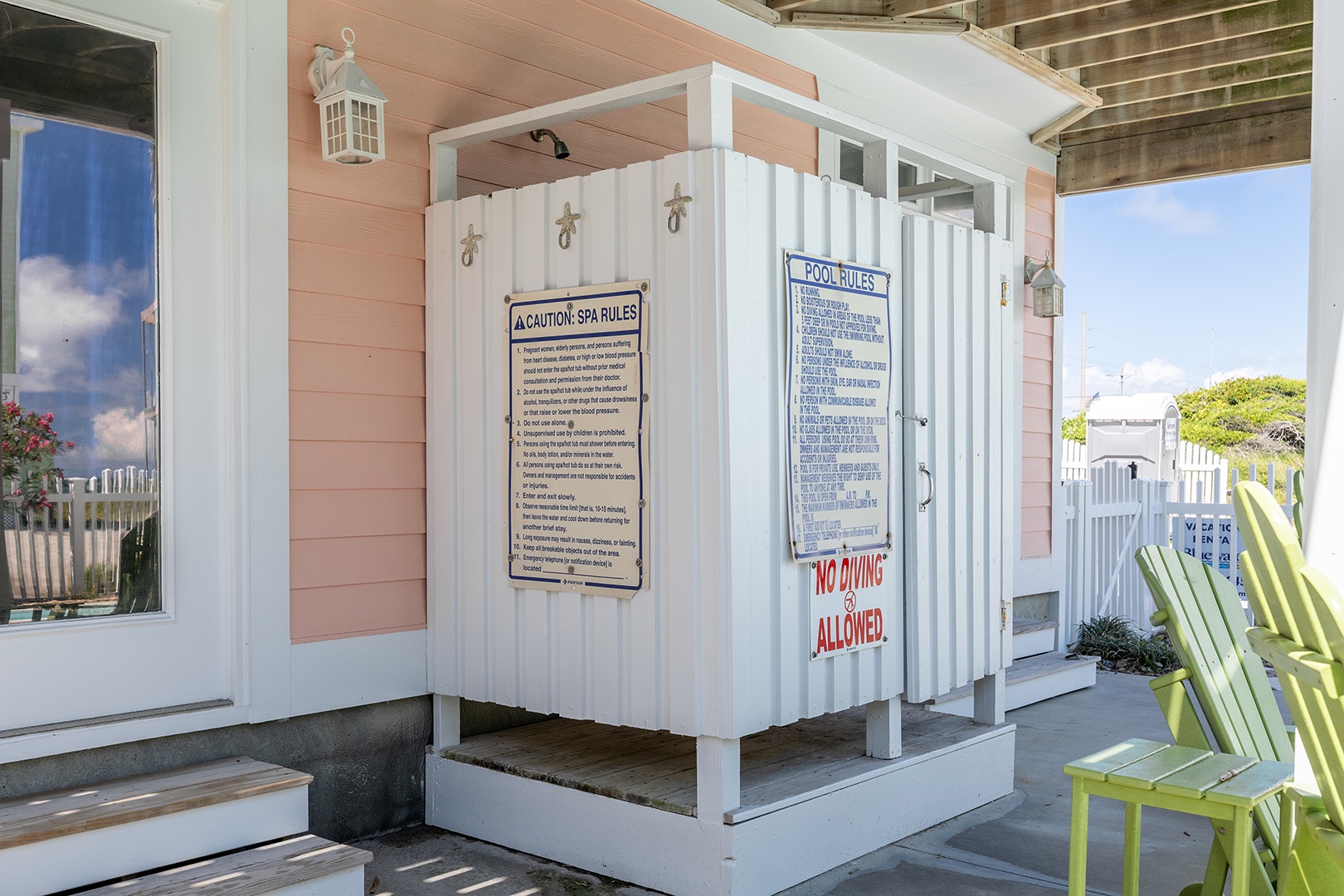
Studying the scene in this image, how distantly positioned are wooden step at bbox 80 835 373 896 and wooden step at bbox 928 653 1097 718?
3461 mm

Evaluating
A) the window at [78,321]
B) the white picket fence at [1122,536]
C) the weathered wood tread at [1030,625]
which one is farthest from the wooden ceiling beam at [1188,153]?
the window at [78,321]

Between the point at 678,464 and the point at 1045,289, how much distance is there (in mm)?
5045

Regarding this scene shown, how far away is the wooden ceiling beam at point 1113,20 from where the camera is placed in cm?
555

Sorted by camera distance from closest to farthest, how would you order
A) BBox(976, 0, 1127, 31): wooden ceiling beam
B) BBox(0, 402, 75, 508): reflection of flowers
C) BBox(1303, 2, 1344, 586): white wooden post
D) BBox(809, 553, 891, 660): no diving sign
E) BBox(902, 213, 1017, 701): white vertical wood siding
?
BBox(1303, 2, 1344, 586): white wooden post, BBox(0, 402, 75, 508): reflection of flowers, BBox(809, 553, 891, 660): no diving sign, BBox(902, 213, 1017, 701): white vertical wood siding, BBox(976, 0, 1127, 31): wooden ceiling beam

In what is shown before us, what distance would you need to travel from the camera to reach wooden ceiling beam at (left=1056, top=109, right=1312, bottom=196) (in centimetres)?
732

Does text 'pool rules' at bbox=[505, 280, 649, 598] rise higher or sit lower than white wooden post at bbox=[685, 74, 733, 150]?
lower

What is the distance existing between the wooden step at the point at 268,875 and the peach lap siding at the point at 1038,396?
5.70 metres

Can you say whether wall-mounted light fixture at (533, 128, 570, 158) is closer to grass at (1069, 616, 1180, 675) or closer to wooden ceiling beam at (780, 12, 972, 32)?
wooden ceiling beam at (780, 12, 972, 32)

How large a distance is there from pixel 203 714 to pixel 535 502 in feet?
4.01

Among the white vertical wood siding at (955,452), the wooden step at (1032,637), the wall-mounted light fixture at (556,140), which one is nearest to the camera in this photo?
the white vertical wood siding at (955,452)

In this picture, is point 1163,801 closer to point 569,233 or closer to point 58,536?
point 569,233

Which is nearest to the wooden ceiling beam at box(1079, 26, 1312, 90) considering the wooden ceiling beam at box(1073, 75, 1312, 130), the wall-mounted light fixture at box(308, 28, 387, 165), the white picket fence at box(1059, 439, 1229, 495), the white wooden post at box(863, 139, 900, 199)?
the wooden ceiling beam at box(1073, 75, 1312, 130)

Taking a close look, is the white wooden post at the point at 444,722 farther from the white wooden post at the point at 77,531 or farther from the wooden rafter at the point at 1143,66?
the wooden rafter at the point at 1143,66

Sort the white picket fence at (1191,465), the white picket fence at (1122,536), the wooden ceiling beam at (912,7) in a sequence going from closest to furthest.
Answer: the wooden ceiling beam at (912,7), the white picket fence at (1122,536), the white picket fence at (1191,465)
